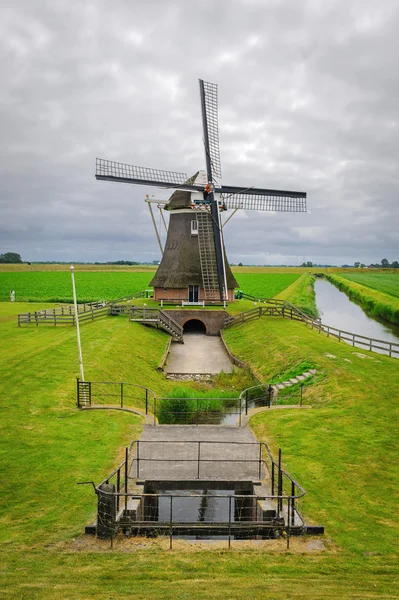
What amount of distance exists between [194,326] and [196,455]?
28518mm

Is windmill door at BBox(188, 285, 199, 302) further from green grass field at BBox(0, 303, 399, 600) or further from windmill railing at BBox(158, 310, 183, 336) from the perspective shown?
green grass field at BBox(0, 303, 399, 600)

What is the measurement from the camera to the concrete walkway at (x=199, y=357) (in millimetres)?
28453

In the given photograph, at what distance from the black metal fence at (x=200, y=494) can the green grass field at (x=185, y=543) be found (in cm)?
52

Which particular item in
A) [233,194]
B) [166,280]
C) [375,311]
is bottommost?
[375,311]

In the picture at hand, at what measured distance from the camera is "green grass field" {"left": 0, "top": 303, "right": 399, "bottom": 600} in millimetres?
7730

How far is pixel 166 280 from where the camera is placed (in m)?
40.1

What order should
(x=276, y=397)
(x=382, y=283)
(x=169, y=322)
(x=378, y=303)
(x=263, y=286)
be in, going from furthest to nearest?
(x=382, y=283) → (x=263, y=286) → (x=378, y=303) → (x=169, y=322) → (x=276, y=397)

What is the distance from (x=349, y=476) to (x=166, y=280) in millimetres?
29488

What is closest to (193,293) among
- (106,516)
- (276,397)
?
(276,397)

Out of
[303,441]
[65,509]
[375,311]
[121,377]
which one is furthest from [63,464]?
[375,311]

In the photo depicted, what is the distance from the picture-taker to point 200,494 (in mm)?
12750

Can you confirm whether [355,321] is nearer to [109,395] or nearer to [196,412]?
[196,412]

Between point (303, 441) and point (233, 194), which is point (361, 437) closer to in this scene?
point (303, 441)

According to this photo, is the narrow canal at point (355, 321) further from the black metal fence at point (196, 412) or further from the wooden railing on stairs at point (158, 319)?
the black metal fence at point (196, 412)
